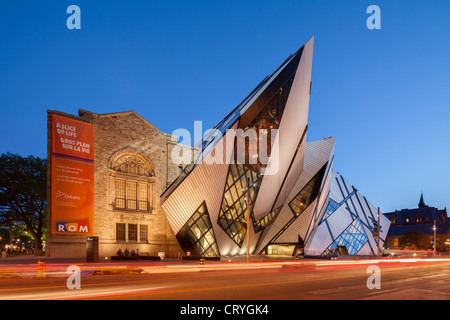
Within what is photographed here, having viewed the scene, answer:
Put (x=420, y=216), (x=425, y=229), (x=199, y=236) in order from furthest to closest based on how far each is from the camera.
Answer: (x=420, y=216) → (x=425, y=229) → (x=199, y=236)

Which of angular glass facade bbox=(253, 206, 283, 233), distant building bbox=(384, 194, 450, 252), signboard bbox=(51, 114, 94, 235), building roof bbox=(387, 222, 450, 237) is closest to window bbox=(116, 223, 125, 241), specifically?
signboard bbox=(51, 114, 94, 235)

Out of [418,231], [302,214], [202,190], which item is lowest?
[418,231]

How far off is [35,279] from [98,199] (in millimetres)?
18668

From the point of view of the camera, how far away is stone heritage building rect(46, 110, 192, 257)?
117 ft

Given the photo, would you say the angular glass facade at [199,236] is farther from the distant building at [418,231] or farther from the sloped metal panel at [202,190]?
the distant building at [418,231]

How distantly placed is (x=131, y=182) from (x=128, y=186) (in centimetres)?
55

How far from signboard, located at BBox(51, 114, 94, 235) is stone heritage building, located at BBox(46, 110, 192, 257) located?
0.76 m

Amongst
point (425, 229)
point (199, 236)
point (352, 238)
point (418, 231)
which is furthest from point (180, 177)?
point (425, 229)

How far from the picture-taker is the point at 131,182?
39562 millimetres

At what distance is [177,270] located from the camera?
22609 millimetres

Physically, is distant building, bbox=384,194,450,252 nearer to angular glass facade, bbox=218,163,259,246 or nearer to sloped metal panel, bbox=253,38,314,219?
sloped metal panel, bbox=253,38,314,219

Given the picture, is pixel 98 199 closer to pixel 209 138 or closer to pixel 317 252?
pixel 209 138

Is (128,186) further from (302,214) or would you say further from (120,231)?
(302,214)

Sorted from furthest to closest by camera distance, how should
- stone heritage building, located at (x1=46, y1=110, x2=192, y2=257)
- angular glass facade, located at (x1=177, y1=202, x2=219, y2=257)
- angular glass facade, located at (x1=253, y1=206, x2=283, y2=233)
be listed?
angular glass facade, located at (x1=253, y1=206, x2=283, y2=233) → angular glass facade, located at (x1=177, y1=202, x2=219, y2=257) → stone heritage building, located at (x1=46, y1=110, x2=192, y2=257)
